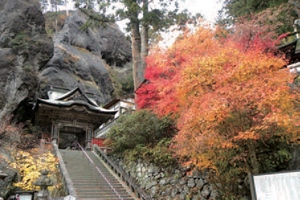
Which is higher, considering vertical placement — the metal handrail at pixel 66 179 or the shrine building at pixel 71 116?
the shrine building at pixel 71 116

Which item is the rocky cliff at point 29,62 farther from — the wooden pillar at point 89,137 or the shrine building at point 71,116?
the wooden pillar at point 89,137

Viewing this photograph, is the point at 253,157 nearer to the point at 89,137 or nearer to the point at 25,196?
the point at 25,196

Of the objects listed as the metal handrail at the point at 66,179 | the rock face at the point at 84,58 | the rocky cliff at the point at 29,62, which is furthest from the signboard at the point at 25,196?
the rock face at the point at 84,58

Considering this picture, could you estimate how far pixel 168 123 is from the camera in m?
13.4

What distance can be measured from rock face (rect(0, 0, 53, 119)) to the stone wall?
11.1m

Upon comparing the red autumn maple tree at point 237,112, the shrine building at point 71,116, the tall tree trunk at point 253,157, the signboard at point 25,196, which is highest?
the shrine building at point 71,116

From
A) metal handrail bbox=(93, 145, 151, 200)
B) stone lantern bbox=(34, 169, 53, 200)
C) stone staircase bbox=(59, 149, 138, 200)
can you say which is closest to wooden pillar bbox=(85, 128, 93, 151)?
metal handrail bbox=(93, 145, 151, 200)

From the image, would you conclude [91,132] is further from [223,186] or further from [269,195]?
[269,195]

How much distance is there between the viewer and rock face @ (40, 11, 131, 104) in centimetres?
3198

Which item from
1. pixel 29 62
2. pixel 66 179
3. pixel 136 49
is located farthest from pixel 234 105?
pixel 29 62

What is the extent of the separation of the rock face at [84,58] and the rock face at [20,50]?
6.21 m

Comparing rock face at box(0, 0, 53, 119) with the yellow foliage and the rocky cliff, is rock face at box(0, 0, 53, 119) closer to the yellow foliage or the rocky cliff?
the rocky cliff

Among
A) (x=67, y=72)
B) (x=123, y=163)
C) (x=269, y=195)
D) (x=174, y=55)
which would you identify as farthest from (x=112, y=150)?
(x=67, y=72)

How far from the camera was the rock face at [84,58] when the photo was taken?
105 ft
